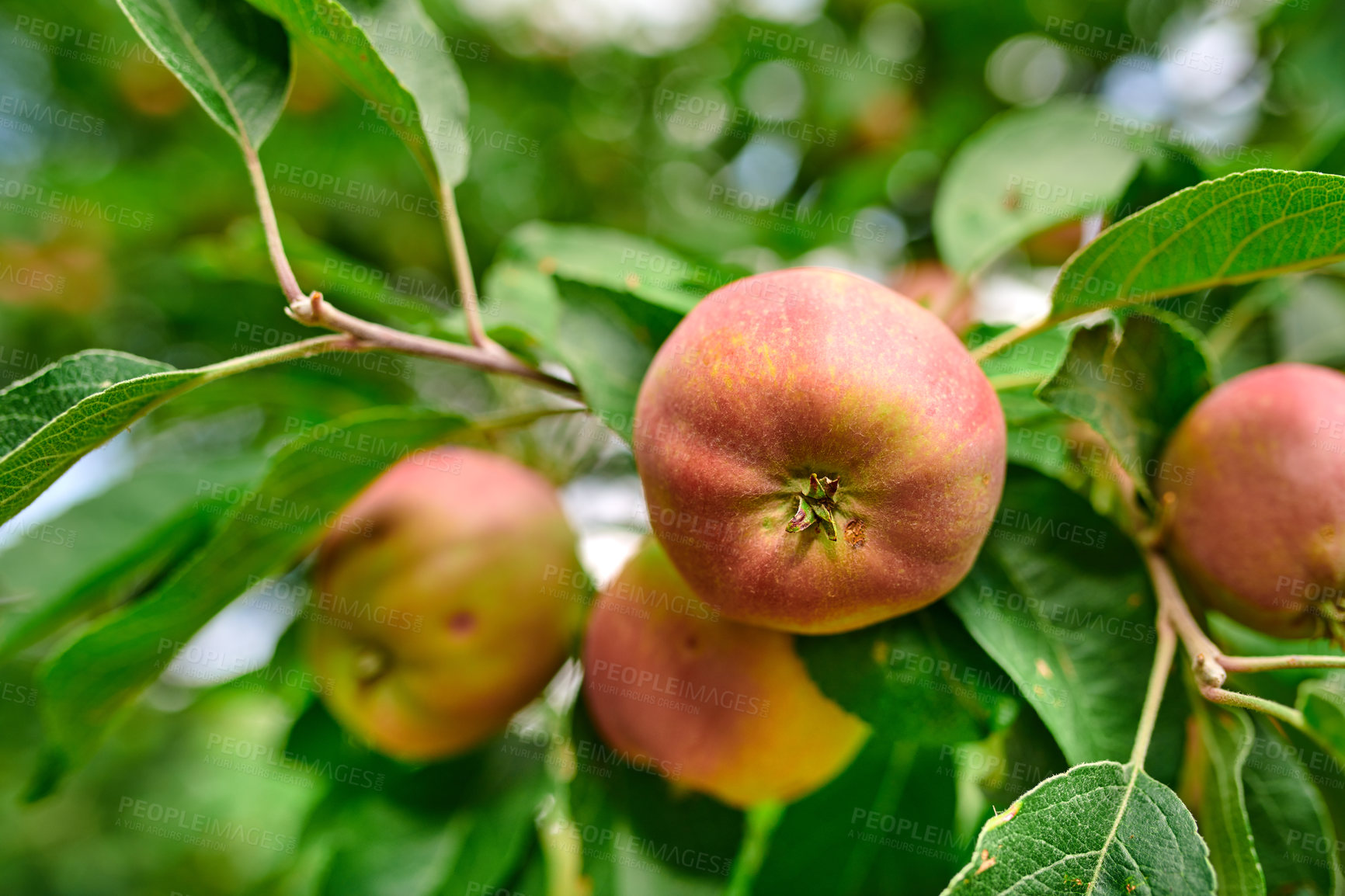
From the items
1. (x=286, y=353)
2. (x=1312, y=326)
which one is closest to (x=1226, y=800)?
(x=1312, y=326)

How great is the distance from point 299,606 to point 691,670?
612mm

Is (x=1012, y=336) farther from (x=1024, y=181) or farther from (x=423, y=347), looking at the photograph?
(x=423, y=347)

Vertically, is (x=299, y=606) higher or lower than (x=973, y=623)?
lower

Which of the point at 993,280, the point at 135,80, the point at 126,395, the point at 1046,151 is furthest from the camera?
the point at 135,80

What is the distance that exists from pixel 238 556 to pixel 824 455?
0.58m

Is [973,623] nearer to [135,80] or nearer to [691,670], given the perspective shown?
[691,670]

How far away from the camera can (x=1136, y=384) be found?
737 mm

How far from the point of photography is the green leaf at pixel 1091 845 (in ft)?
1.84

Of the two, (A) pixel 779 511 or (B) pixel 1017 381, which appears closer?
(A) pixel 779 511

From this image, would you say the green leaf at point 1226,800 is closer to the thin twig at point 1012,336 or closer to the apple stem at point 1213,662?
the apple stem at point 1213,662

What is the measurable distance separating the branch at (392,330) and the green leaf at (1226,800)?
0.60m

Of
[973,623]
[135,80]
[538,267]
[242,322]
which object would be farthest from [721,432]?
[135,80]

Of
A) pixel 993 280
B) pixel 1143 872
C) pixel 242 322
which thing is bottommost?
pixel 242 322

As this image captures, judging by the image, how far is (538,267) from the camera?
108cm
